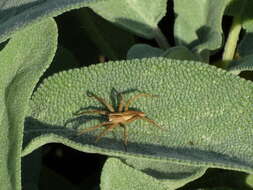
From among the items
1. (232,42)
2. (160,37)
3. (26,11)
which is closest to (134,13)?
A: (160,37)

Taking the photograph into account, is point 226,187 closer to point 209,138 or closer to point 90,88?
point 209,138

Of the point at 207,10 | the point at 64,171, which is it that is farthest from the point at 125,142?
the point at 64,171

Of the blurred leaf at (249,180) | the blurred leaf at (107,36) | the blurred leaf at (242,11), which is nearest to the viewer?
the blurred leaf at (249,180)

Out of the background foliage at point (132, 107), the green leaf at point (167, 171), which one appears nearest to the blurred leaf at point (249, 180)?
the background foliage at point (132, 107)

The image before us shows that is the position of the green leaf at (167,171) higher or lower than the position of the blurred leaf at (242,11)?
lower

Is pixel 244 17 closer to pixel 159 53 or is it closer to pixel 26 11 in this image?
pixel 159 53

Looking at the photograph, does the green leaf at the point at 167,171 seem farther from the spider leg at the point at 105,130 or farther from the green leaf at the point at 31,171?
the green leaf at the point at 31,171

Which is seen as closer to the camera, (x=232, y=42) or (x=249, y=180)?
(x=249, y=180)
